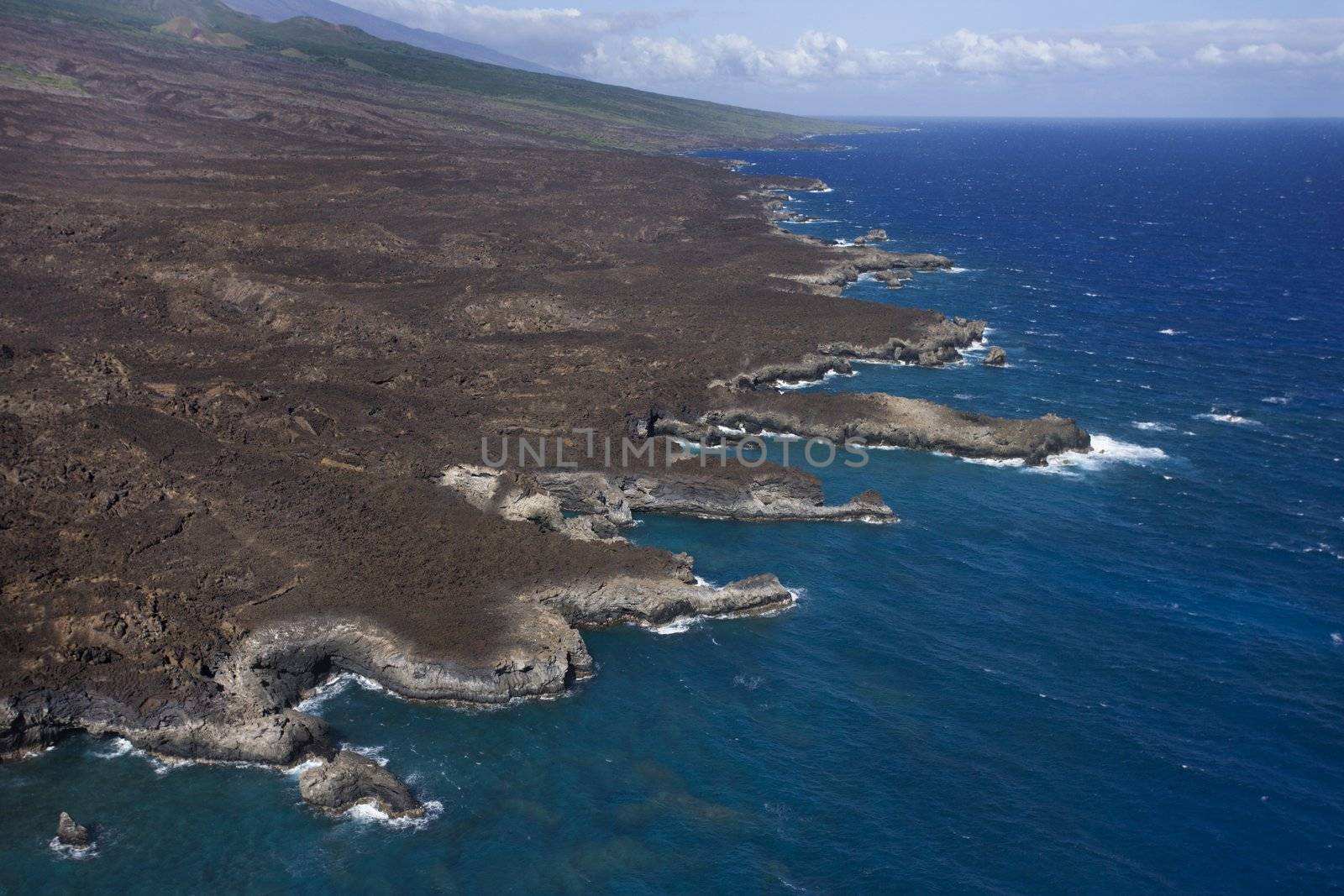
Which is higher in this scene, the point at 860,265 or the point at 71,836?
the point at 860,265

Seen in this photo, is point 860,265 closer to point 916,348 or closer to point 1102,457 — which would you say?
point 916,348

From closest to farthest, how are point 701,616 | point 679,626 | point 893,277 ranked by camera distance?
point 679,626 → point 701,616 → point 893,277

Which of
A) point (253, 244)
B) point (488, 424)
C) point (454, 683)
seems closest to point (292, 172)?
point (253, 244)

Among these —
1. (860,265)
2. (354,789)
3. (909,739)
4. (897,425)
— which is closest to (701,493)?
(897,425)

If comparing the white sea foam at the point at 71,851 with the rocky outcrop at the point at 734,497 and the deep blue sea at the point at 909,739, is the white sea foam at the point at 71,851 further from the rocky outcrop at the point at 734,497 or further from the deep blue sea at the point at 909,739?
the rocky outcrop at the point at 734,497

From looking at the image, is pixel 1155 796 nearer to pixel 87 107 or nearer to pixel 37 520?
pixel 37 520

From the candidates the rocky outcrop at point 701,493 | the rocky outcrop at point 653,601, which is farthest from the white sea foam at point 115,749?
the rocky outcrop at point 701,493

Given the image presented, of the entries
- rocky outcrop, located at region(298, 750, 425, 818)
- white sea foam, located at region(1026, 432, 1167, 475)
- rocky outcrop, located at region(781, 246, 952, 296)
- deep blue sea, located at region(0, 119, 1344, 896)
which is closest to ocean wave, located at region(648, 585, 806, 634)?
deep blue sea, located at region(0, 119, 1344, 896)

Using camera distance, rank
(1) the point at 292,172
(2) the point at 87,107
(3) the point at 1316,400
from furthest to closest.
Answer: (2) the point at 87,107, (1) the point at 292,172, (3) the point at 1316,400
